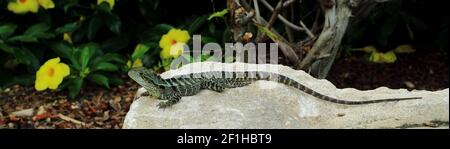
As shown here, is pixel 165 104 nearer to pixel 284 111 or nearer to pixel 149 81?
pixel 149 81

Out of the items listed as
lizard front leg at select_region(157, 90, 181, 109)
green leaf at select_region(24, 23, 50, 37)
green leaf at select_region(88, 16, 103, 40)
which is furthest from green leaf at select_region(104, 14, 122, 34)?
lizard front leg at select_region(157, 90, 181, 109)

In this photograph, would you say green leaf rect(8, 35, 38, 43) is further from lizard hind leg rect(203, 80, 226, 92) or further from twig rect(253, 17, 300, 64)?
lizard hind leg rect(203, 80, 226, 92)

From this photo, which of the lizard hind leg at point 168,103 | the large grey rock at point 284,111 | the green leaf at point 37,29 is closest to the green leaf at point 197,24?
the green leaf at point 37,29

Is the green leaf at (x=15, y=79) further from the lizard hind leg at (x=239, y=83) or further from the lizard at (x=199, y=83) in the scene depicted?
the lizard hind leg at (x=239, y=83)

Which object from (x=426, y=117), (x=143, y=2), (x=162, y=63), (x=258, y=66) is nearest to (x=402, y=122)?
(x=426, y=117)

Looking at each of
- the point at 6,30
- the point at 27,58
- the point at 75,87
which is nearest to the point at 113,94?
the point at 75,87
